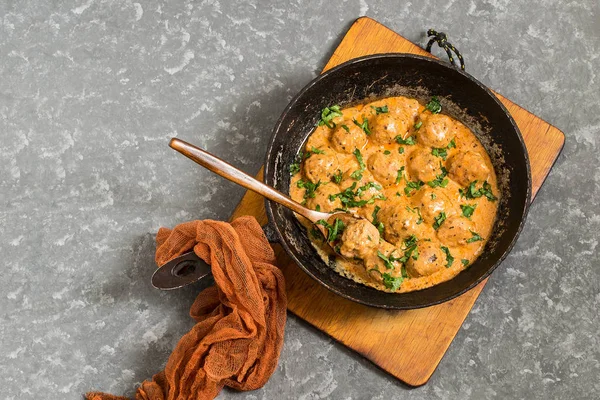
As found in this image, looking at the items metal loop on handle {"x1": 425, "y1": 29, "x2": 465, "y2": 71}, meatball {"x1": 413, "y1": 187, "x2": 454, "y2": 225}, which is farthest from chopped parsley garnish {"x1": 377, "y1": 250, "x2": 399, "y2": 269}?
metal loop on handle {"x1": 425, "y1": 29, "x2": 465, "y2": 71}

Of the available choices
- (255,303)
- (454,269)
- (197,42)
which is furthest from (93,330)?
(454,269)

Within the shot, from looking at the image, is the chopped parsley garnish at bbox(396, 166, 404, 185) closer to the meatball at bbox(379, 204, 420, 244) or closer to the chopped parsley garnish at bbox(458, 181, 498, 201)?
the meatball at bbox(379, 204, 420, 244)

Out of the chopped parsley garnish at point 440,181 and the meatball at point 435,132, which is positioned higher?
→ the meatball at point 435,132

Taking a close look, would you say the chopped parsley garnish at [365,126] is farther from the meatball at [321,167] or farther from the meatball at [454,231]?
the meatball at [454,231]

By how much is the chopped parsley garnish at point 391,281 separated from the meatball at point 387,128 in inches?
25.5

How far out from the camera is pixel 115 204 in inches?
146

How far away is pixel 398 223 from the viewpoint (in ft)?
10.6

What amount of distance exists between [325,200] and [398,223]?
1.16 feet

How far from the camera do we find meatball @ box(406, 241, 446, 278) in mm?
3203

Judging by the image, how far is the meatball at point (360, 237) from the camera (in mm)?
3139

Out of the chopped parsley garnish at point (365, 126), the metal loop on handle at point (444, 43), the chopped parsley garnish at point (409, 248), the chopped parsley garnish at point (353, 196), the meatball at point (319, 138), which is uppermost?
the metal loop on handle at point (444, 43)

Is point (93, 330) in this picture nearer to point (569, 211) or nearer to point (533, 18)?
point (569, 211)

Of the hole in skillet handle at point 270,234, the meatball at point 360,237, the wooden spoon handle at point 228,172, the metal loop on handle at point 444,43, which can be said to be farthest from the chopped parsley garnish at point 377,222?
the metal loop on handle at point 444,43

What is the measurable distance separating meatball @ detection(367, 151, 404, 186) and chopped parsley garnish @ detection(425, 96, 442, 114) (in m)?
0.34
